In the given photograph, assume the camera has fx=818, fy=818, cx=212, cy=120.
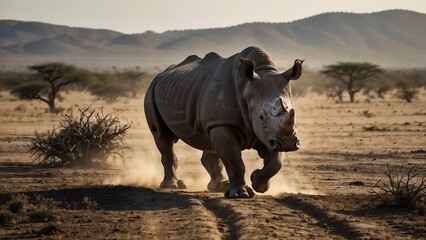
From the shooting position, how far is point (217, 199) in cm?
1005

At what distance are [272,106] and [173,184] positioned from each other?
135 inches

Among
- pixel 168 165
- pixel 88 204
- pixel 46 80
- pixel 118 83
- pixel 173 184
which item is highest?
pixel 46 80

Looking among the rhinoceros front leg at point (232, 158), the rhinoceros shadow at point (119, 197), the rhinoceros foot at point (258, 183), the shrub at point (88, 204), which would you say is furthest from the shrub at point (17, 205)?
the rhinoceros foot at point (258, 183)

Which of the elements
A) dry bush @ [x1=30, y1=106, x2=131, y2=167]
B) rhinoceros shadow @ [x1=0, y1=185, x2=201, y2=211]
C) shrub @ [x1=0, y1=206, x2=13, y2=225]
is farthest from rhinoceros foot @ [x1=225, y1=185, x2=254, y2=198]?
dry bush @ [x1=30, y1=106, x2=131, y2=167]

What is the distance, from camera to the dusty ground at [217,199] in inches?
317

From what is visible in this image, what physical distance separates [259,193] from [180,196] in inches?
52.2

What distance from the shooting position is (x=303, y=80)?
76.6m

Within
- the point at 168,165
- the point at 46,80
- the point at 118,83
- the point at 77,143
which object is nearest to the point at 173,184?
the point at 168,165

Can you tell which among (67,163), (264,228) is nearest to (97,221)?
(264,228)

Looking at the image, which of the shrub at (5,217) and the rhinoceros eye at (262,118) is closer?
the shrub at (5,217)

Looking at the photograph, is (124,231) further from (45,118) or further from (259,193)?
(45,118)

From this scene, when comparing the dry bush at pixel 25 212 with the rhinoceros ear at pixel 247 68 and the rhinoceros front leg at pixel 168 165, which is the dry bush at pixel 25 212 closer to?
the rhinoceros ear at pixel 247 68

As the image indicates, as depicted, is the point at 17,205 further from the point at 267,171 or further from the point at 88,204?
the point at 267,171

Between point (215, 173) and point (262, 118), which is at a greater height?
point (262, 118)
